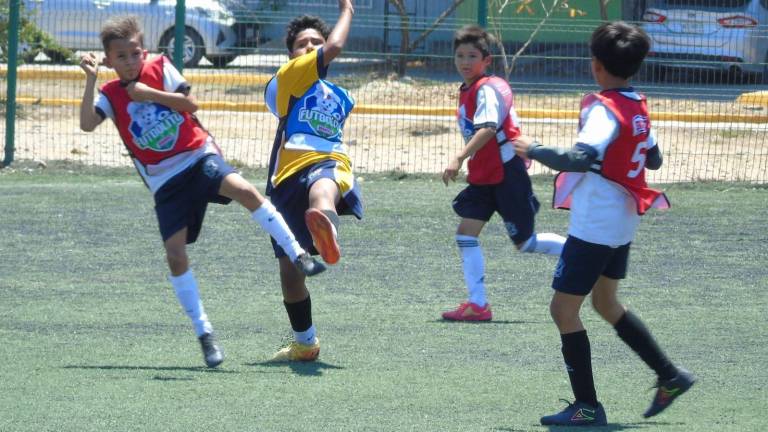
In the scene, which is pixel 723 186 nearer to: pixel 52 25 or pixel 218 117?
pixel 218 117

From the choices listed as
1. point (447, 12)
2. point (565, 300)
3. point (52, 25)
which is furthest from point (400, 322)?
point (52, 25)

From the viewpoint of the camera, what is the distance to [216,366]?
232 inches

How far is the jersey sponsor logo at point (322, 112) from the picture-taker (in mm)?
6230

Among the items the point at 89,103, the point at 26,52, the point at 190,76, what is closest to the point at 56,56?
the point at 26,52

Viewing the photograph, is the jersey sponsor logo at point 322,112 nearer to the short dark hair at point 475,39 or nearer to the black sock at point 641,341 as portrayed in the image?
the short dark hair at point 475,39

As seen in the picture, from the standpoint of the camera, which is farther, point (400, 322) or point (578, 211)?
point (400, 322)

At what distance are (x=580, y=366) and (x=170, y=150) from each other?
7.54 feet

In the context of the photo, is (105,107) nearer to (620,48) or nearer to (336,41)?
(336,41)

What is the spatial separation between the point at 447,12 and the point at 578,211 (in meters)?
10.9

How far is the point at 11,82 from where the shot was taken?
547 inches

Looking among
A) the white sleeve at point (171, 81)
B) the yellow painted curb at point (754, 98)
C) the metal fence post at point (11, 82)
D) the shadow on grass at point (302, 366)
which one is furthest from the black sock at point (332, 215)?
the yellow painted curb at point (754, 98)

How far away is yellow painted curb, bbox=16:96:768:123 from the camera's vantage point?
46.4ft

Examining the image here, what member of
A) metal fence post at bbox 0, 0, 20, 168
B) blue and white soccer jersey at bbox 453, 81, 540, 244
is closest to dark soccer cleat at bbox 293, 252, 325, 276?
blue and white soccer jersey at bbox 453, 81, 540, 244

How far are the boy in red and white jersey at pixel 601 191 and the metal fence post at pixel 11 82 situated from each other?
32.5ft
